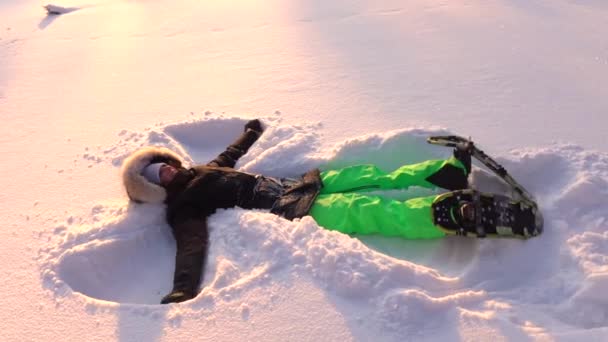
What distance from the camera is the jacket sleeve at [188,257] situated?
206cm

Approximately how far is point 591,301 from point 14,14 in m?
6.28

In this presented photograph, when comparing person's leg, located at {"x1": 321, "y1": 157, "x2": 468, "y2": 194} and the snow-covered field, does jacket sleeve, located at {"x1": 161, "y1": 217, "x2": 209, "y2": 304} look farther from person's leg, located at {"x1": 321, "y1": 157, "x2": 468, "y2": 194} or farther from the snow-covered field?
person's leg, located at {"x1": 321, "y1": 157, "x2": 468, "y2": 194}

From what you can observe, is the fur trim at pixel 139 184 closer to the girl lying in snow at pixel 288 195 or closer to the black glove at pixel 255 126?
the girl lying in snow at pixel 288 195

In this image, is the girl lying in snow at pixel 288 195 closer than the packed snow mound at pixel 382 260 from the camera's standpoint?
No

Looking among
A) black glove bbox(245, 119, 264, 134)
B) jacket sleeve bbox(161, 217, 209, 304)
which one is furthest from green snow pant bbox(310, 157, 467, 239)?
black glove bbox(245, 119, 264, 134)

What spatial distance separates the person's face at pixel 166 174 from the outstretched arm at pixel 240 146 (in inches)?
10.5

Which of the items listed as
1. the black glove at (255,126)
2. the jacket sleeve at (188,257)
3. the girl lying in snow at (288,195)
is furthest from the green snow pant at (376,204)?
the black glove at (255,126)

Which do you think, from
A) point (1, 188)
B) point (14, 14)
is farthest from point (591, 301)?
point (14, 14)

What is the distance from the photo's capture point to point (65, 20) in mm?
5285

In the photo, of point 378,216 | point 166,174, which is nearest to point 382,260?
point 378,216

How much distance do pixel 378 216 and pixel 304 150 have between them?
2.44ft

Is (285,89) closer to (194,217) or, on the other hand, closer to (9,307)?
(194,217)

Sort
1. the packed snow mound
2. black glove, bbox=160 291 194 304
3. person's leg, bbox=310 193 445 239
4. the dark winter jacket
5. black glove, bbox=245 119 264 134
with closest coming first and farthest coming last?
the packed snow mound → black glove, bbox=160 291 194 304 → person's leg, bbox=310 193 445 239 → the dark winter jacket → black glove, bbox=245 119 264 134

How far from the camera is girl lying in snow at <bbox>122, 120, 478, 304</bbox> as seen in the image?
7.36 ft
